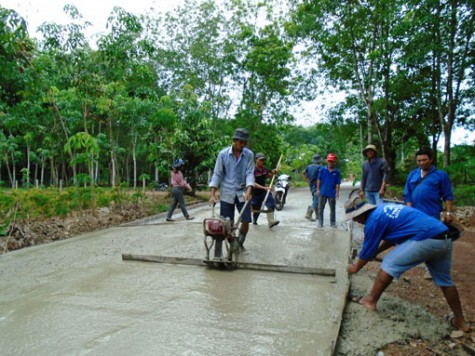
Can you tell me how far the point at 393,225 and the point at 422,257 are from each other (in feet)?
1.12

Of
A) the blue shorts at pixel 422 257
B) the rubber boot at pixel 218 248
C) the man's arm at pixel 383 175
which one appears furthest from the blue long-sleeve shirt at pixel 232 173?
the man's arm at pixel 383 175

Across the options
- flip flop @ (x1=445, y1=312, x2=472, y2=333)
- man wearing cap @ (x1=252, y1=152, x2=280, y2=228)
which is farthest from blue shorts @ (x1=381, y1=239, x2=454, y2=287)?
man wearing cap @ (x1=252, y1=152, x2=280, y2=228)

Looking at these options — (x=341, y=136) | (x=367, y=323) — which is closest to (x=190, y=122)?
(x=367, y=323)

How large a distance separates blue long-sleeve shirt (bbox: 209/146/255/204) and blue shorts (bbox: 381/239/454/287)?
223 cm

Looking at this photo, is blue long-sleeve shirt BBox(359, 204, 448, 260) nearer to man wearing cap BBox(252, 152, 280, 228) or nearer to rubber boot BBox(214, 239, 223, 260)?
rubber boot BBox(214, 239, 223, 260)

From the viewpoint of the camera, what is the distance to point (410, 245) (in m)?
3.29

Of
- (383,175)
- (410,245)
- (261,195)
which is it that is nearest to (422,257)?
(410,245)

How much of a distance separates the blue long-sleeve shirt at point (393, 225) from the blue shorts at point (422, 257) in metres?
0.08

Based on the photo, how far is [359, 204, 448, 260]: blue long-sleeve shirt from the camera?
332 centimetres

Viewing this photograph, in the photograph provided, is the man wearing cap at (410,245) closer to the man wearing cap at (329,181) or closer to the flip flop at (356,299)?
the flip flop at (356,299)

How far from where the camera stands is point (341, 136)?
90.4 ft

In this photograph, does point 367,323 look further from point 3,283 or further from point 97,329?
point 3,283

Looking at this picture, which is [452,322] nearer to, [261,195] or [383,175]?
[383,175]

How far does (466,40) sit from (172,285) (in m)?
13.1
